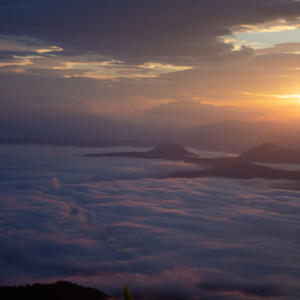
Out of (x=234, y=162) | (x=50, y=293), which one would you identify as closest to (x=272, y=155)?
(x=234, y=162)

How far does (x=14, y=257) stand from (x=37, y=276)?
21.3ft

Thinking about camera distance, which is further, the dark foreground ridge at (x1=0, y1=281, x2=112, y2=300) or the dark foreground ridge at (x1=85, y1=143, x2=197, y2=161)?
the dark foreground ridge at (x1=85, y1=143, x2=197, y2=161)

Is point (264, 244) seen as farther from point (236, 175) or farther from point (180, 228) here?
point (236, 175)

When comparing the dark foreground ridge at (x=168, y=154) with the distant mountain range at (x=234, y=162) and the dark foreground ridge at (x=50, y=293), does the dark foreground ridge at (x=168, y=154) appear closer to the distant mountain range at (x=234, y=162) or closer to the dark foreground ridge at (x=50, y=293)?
the distant mountain range at (x=234, y=162)

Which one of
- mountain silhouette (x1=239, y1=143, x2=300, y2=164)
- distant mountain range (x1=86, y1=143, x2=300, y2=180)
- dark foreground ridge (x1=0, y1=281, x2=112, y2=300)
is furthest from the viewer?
mountain silhouette (x1=239, y1=143, x2=300, y2=164)

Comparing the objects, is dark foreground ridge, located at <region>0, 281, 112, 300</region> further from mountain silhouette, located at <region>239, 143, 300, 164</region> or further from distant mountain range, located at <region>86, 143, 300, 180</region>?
mountain silhouette, located at <region>239, 143, 300, 164</region>

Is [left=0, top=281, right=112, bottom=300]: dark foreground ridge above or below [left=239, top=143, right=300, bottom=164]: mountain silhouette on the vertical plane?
below

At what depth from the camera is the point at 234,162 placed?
101438mm

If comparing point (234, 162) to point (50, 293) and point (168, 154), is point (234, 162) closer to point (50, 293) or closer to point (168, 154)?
point (168, 154)

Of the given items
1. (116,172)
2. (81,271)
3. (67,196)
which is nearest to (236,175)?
(116,172)

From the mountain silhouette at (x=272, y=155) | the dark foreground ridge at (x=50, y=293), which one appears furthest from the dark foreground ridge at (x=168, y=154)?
the dark foreground ridge at (x=50, y=293)

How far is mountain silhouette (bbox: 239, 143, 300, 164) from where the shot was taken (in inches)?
4333

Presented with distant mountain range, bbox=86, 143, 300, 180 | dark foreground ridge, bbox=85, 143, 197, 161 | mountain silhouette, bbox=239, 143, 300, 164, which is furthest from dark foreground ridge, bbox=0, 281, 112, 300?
dark foreground ridge, bbox=85, 143, 197, 161

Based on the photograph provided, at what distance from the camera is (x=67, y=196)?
219 feet
